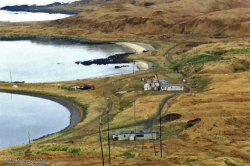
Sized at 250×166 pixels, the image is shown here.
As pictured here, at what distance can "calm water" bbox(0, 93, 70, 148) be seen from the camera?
56656 millimetres

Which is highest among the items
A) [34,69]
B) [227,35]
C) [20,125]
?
[227,35]

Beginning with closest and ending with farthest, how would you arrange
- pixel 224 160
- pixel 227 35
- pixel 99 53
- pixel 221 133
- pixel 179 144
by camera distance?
pixel 224 160
pixel 179 144
pixel 221 133
pixel 99 53
pixel 227 35

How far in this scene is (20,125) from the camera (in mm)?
61031

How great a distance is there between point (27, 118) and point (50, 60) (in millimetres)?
57409

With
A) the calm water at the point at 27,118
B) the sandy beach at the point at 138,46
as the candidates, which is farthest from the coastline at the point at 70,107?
the sandy beach at the point at 138,46

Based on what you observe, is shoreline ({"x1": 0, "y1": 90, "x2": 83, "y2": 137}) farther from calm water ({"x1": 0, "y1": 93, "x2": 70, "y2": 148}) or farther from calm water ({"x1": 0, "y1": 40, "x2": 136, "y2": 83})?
calm water ({"x1": 0, "y1": 40, "x2": 136, "y2": 83})

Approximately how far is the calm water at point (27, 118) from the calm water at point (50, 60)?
1804 centimetres

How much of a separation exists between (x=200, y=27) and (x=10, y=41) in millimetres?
77126

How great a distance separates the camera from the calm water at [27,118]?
186ft

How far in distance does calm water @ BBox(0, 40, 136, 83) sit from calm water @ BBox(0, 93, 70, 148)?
59.2 ft

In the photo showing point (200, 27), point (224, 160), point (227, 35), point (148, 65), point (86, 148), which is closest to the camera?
point (224, 160)

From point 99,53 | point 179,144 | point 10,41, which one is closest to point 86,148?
point 179,144

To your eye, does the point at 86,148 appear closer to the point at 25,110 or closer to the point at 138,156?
the point at 138,156

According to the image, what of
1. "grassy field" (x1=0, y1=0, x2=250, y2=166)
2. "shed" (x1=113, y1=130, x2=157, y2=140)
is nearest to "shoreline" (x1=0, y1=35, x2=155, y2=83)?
"grassy field" (x1=0, y1=0, x2=250, y2=166)
